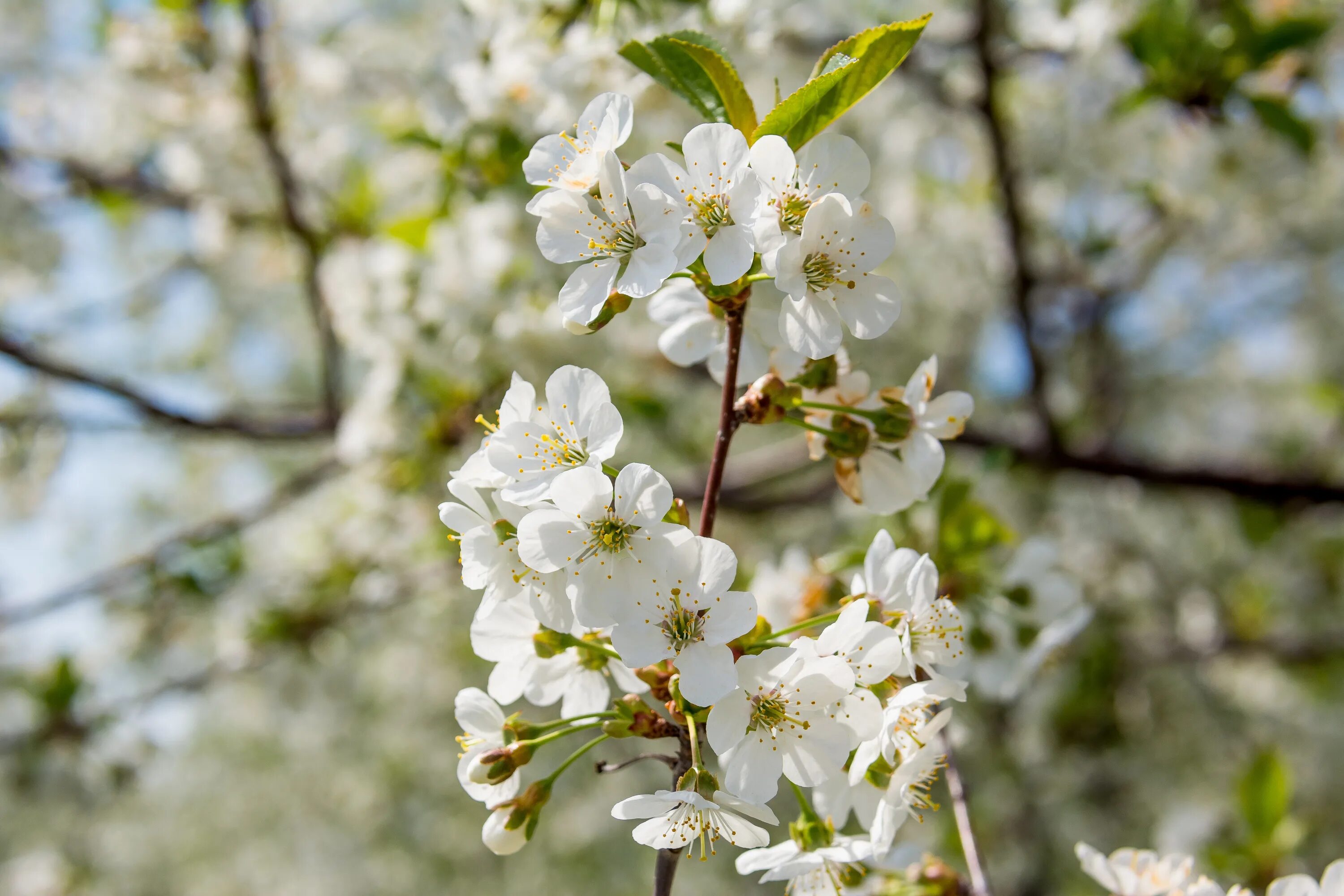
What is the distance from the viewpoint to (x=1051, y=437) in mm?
3055

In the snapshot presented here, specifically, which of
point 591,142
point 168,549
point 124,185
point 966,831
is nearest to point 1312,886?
point 966,831

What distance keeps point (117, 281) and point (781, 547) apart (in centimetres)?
489

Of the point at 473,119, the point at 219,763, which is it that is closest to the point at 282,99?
the point at 473,119

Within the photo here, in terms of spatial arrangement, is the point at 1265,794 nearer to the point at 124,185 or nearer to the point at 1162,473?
the point at 1162,473

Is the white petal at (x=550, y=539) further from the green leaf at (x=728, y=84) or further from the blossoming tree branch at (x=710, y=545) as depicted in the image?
the green leaf at (x=728, y=84)

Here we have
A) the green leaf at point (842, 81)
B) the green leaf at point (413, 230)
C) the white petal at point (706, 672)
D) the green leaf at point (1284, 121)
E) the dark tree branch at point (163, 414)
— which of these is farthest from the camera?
the green leaf at point (413, 230)

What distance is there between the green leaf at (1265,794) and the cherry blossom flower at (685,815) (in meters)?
1.39

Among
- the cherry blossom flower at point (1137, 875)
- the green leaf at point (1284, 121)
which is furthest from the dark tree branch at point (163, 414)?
the green leaf at point (1284, 121)

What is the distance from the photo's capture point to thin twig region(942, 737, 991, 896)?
116cm

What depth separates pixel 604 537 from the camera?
2.77 ft

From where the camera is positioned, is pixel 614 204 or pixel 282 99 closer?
pixel 614 204

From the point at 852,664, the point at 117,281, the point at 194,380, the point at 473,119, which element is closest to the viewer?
the point at 852,664

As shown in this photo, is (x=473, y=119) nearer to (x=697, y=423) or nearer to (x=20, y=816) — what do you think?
(x=697, y=423)

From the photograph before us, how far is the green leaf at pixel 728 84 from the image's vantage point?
959 mm
